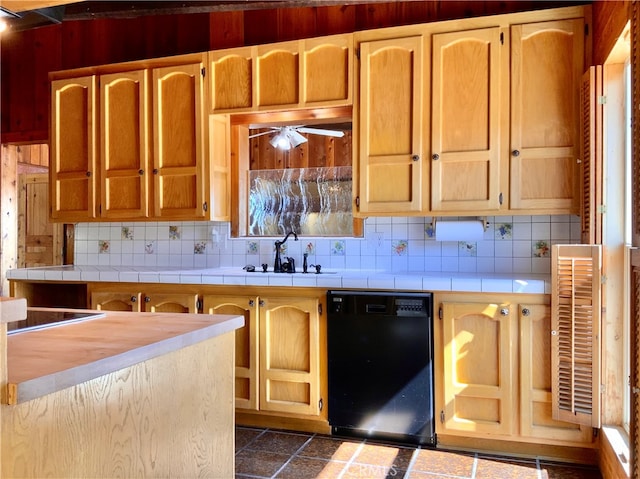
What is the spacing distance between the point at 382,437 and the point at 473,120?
71.0 inches

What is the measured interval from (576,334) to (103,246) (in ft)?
11.0

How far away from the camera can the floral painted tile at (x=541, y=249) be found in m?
2.97

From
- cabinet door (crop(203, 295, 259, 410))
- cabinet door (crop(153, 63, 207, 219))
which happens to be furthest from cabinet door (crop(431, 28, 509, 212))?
cabinet door (crop(153, 63, 207, 219))

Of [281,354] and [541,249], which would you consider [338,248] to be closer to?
[281,354]

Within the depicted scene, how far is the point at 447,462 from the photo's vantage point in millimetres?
2486

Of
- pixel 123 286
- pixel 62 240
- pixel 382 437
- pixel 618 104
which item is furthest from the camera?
pixel 62 240

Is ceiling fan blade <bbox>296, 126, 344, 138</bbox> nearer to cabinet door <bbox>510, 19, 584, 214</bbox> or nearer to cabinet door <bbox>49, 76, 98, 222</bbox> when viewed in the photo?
cabinet door <bbox>510, 19, 584, 214</bbox>

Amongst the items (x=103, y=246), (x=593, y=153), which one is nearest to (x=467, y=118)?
(x=593, y=153)

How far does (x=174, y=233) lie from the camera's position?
3740mm

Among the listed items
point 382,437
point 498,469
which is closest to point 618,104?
point 498,469

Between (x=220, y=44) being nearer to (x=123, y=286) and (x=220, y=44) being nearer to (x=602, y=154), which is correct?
(x=123, y=286)

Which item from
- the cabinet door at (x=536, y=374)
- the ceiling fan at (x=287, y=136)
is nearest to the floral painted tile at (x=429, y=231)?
the cabinet door at (x=536, y=374)

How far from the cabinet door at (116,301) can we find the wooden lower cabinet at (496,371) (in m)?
1.83

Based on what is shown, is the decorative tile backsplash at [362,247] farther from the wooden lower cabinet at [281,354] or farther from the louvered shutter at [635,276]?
the louvered shutter at [635,276]
